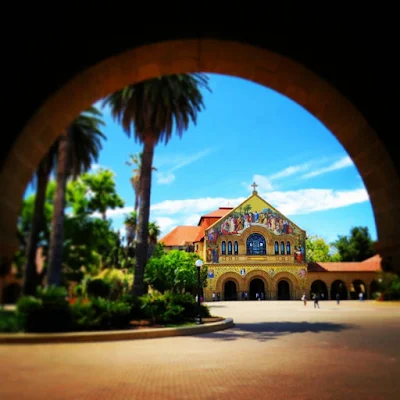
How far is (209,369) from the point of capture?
8.75 metres

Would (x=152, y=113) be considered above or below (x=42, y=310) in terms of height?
above

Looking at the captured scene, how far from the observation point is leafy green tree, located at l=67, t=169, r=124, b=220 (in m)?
2.78

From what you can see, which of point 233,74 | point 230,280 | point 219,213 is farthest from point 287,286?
point 233,74

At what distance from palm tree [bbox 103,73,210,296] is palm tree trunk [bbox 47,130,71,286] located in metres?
3.01

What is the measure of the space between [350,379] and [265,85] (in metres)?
6.96

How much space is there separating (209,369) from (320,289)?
52247 mm

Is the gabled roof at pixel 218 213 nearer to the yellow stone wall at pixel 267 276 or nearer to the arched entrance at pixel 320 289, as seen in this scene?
the yellow stone wall at pixel 267 276

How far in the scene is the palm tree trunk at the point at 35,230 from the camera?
240 centimetres

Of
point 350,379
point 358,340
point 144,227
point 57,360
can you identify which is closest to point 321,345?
point 358,340

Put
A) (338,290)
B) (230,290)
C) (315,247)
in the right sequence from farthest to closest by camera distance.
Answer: (230,290) → (338,290) → (315,247)

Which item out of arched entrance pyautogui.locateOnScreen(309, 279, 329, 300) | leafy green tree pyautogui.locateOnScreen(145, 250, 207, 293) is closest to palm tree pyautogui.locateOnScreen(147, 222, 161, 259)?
leafy green tree pyautogui.locateOnScreen(145, 250, 207, 293)

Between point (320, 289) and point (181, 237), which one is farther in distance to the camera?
point (320, 289)

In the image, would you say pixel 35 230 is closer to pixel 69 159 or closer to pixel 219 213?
pixel 69 159

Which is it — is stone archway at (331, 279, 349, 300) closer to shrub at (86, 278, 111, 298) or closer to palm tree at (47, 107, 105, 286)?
shrub at (86, 278, 111, 298)
